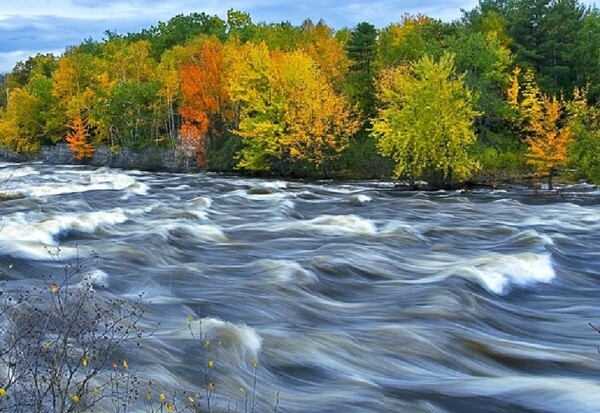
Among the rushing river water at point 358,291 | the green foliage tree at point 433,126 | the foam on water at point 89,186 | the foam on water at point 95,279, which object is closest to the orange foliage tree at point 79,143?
the foam on water at point 89,186

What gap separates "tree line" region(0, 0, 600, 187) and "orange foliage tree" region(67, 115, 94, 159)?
4.8 inches

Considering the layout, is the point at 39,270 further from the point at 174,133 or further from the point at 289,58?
the point at 174,133

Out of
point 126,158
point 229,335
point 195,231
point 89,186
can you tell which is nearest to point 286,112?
point 89,186

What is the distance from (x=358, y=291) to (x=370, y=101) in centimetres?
3689

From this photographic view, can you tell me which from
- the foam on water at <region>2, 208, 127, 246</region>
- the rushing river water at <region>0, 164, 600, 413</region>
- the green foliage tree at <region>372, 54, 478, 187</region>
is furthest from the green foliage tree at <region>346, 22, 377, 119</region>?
the foam on water at <region>2, 208, 127, 246</region>

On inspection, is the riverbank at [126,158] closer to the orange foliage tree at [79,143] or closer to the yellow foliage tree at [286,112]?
the orange foliage tree at [79,143]

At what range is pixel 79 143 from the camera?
63.6 meters

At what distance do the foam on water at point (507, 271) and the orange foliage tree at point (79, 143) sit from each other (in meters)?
53.4

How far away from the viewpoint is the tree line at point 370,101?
33094mm

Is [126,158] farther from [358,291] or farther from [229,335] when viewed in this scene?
[229,335]

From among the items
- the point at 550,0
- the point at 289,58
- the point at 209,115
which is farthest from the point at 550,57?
the point at 209,115

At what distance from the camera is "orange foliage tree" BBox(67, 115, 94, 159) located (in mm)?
63906

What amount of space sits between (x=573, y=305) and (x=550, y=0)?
43638 mm

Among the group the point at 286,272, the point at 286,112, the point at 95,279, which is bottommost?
the point at 286,272
